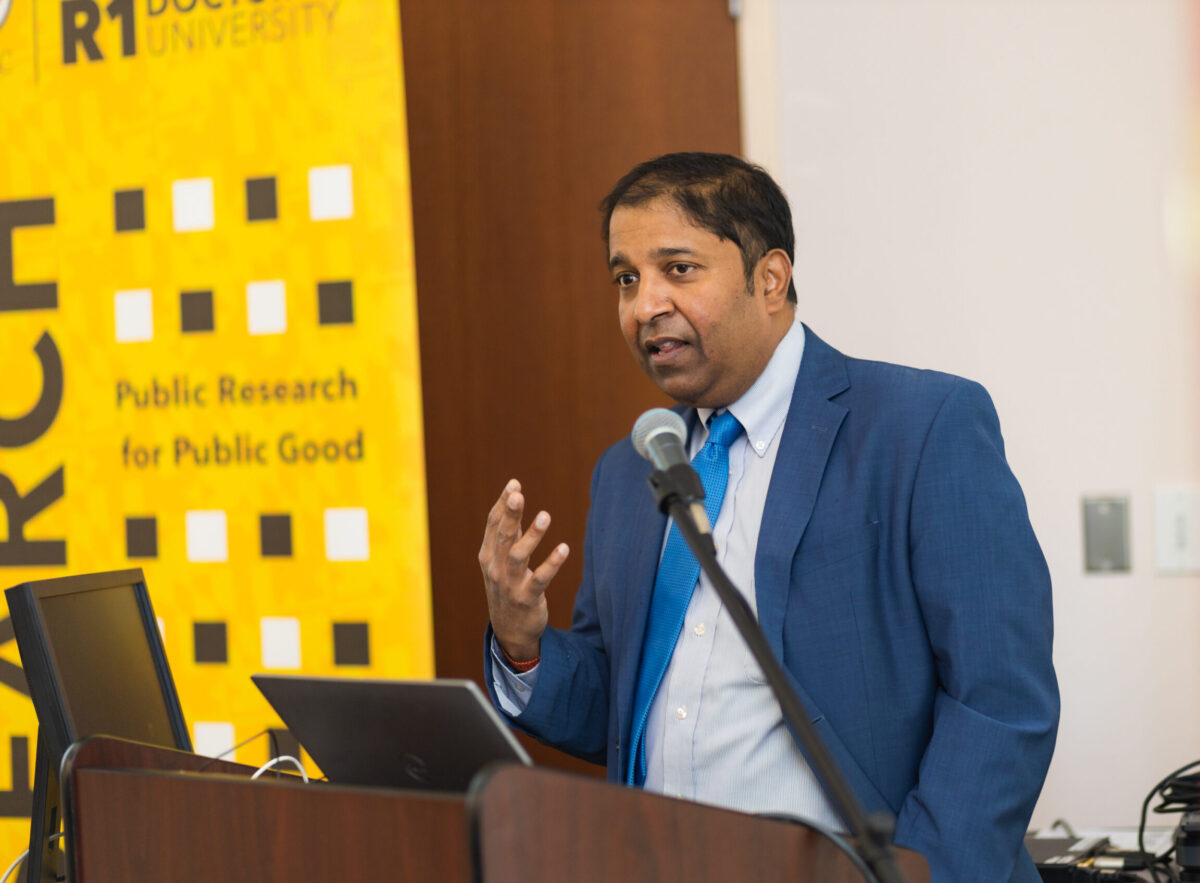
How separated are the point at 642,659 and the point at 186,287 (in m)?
1.42

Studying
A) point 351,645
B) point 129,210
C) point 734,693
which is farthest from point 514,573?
point 129,210

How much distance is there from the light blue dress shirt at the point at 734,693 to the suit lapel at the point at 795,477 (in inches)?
1.7

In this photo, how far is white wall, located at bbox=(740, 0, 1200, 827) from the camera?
92.7 inches

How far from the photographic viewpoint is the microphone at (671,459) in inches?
43.9

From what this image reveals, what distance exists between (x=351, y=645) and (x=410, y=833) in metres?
1.54

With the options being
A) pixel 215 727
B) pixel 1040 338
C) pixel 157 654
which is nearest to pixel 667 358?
pixel 157 654

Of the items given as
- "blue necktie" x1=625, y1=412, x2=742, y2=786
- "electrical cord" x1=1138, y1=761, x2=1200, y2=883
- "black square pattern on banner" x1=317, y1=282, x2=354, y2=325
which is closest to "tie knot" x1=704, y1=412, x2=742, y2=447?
"blue necktie" x1=625, y1=412, x2=742, y2=786

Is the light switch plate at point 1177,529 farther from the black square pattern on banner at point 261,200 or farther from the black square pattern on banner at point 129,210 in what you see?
the black square pattern on banner at point 129,210

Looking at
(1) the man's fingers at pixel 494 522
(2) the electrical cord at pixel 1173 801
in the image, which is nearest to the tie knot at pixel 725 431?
(1) the man's fingers at pixel 494 522

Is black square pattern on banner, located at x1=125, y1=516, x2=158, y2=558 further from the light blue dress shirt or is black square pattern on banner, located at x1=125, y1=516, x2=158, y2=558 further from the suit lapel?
the suit lapel

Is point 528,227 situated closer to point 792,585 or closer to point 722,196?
point 722,196

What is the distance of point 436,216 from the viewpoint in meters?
2.63

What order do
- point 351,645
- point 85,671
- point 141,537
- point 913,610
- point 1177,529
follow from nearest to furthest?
point 85,671
point 913,610
point 1177,529
point 351,645
point 141,537

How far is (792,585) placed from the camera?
1604 millimetres
